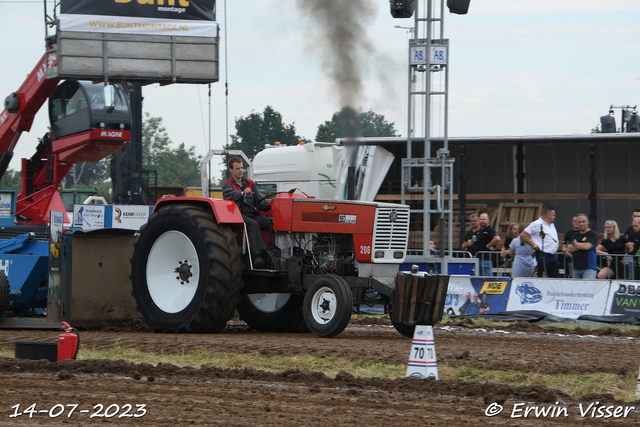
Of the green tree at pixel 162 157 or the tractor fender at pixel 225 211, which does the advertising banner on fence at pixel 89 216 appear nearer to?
the tractor fender at pixel 225 211

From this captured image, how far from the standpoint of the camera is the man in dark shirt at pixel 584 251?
12312 mm

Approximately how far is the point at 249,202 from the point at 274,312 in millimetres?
1500

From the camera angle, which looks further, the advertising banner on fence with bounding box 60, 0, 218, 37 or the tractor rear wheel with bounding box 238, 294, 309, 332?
the advertising banner on fence with bounding box 60, 0, 218, 37

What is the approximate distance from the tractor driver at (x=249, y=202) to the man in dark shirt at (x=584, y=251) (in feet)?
18.2

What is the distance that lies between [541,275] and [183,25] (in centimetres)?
913

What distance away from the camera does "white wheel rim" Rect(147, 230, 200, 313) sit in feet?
29.6

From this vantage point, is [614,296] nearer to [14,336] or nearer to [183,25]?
[14,336]

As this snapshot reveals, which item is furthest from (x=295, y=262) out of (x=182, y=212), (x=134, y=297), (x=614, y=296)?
(x=614, y=296)

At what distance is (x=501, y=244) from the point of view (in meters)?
16.0

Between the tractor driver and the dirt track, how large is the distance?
1.30 metres

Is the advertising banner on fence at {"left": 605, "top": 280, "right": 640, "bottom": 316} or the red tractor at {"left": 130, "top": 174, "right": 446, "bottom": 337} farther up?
the red tractor at {"left": 130, "top": 174, "right": 446, "bottom": 337}

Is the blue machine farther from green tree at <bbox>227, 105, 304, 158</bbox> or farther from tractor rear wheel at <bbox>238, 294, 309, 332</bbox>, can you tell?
green tree at <bbox>227, 105, 304, 158</bbox>

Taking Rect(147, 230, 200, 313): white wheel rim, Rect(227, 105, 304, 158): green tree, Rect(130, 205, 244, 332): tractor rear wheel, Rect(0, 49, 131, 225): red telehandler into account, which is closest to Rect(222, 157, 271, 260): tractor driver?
Rect(130, 205, 244, 332): tractor rear wheel

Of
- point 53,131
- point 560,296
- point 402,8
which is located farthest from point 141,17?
point 560,296
